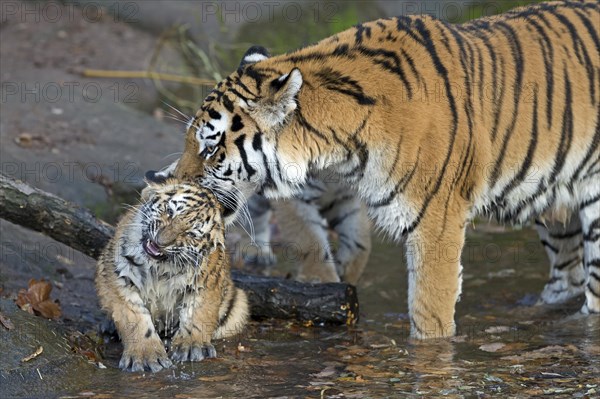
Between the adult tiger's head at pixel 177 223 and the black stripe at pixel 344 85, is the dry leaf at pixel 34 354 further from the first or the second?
the black stripe at pixel 344 85

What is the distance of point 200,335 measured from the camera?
210 inches

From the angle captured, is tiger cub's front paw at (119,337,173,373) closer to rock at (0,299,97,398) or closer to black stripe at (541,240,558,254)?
rock at (0,299,97,398)

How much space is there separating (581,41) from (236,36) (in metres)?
6.34

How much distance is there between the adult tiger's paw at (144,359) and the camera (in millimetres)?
5012

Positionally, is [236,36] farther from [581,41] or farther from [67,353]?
[67,353]

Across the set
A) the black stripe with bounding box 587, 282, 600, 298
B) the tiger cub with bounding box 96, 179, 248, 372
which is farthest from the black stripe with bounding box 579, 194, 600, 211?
the tiger cub with bounding box 96, 179, 248, 372

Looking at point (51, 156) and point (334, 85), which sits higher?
point (334, 85)

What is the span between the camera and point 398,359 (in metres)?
5.44

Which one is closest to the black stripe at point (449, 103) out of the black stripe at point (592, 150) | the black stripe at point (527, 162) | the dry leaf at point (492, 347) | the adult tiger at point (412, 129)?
the adult tiger at point (412, 129)

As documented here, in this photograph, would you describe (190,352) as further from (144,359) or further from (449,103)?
(449,103)

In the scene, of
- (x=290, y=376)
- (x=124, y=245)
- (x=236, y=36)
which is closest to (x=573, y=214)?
(x=290, y=376)

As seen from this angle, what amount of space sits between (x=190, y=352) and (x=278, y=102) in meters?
1.38

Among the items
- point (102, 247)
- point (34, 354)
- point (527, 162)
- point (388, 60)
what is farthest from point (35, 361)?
point (527, 162)

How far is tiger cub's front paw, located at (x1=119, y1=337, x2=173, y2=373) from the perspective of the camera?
5.01 meters
